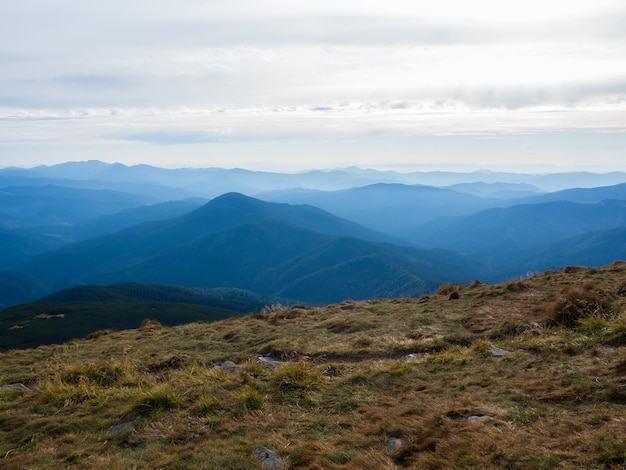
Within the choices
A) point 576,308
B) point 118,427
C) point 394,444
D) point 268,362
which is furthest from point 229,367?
point 576,308

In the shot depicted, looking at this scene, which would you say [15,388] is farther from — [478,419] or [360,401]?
[478,419]

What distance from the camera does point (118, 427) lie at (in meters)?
8.64

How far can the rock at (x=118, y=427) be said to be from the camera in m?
8.46

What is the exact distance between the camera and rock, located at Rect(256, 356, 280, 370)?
12.4 m

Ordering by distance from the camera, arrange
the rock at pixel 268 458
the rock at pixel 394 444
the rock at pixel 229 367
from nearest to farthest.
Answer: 1. the rock at pixel 268 458
2. the rock at pixel 394 444
3. the rock at pixel 229 367

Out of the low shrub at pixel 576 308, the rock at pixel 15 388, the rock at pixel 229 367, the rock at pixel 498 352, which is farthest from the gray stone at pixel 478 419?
the rock at pixel 15 388

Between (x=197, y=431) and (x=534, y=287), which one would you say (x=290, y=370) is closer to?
(x=197, y=431)

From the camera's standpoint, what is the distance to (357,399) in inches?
364

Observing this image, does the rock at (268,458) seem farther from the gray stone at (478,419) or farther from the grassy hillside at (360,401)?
the gray stone at (478,419)

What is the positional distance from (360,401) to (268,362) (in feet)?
14.7

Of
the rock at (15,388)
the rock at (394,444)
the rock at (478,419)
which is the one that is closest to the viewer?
the rock at (394,444)

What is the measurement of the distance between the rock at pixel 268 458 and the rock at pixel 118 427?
307 cm

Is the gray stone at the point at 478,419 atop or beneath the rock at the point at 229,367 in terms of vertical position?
atop

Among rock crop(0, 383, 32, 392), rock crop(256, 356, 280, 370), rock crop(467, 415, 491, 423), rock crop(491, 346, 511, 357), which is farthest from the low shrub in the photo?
rock crop(0, 383, 32, 392)
